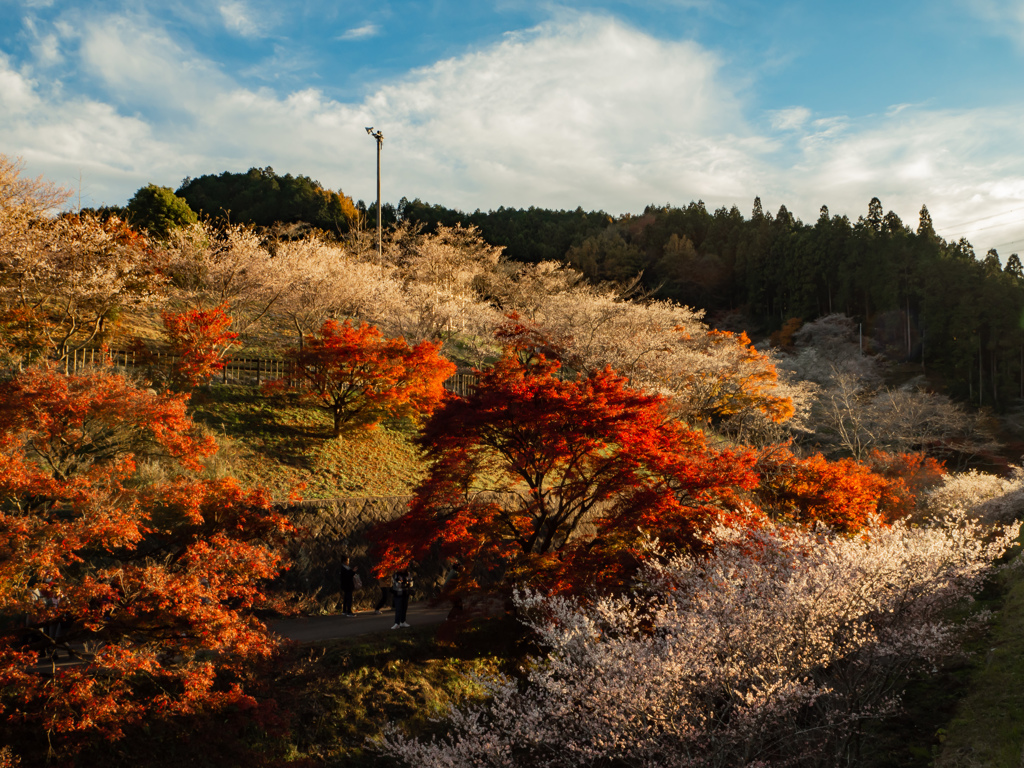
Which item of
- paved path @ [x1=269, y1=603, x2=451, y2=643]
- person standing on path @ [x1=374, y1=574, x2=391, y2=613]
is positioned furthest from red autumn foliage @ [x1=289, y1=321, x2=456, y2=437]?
paved path @ [x1=269, y1=603, x2=451, y2=643]

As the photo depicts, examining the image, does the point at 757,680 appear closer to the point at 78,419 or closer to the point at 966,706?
the point at 966,706

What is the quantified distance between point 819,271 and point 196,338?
42043 millimetres

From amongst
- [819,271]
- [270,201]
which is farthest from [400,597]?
[819,271]

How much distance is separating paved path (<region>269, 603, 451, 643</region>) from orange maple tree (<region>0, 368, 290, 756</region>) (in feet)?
6.51

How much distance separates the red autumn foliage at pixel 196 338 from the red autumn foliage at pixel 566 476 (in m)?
10.5

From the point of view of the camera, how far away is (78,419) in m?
10.0

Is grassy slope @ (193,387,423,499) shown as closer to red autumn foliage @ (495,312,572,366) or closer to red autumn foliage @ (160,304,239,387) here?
red autumn foliage @ (160,304,239,387)

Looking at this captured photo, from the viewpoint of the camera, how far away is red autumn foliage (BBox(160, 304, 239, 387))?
1819 centimetres

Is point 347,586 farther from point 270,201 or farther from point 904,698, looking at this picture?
point 270,201

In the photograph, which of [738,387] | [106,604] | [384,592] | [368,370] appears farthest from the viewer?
[738,387]

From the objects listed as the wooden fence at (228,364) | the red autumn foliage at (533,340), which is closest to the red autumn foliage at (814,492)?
the wooden fence at (228,364)

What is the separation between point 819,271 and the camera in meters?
45.0

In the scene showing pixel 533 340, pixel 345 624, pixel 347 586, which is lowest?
pixel 345 624

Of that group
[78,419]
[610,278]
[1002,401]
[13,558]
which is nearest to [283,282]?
[78,419]
